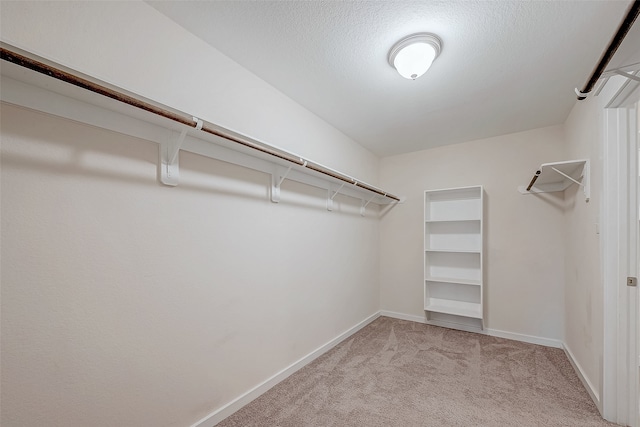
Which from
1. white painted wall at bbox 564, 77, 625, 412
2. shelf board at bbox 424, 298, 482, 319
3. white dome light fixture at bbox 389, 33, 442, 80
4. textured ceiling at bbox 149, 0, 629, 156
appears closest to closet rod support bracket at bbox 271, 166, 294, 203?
textured ceiling at bbox 149, 0, 629, 156

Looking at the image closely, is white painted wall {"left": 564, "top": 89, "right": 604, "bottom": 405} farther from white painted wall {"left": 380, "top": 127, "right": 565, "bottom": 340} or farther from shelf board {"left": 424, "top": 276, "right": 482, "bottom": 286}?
shelf board {"left": 424, "top": 276, "right": 482, "bottom": 286}

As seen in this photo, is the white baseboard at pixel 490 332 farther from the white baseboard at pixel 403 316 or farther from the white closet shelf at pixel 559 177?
the white closet shelf at pixel 559 177

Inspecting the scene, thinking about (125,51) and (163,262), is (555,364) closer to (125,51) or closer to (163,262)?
(163,262)

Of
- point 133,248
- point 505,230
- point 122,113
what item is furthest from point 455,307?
point 122,113

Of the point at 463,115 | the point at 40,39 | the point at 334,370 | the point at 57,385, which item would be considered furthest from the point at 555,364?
the point at 40,39

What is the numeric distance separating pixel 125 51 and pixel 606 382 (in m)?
3.27

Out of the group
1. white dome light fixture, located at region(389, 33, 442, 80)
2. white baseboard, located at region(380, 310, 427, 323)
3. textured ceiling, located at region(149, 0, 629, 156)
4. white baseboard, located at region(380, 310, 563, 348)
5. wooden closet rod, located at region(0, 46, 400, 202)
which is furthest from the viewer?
white baseboard, located at region(380, 310, 427, 323)

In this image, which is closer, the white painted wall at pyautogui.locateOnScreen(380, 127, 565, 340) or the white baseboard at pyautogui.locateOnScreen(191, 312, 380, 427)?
the white baseboard at pyautogui.locateOnScreen(191, 312, 380, 427)

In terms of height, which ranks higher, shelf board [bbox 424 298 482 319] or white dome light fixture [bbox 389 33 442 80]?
white dome light fixture [bbox 389 33 442 80]

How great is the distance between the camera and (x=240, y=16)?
4.83 ft

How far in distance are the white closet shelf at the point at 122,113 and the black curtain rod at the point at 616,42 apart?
5.09 ft

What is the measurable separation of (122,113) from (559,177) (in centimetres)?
350

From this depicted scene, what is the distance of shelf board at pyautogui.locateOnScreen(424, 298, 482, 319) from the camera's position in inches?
120

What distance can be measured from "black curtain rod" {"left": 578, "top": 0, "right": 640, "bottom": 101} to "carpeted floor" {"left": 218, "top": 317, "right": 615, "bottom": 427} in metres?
1.95
